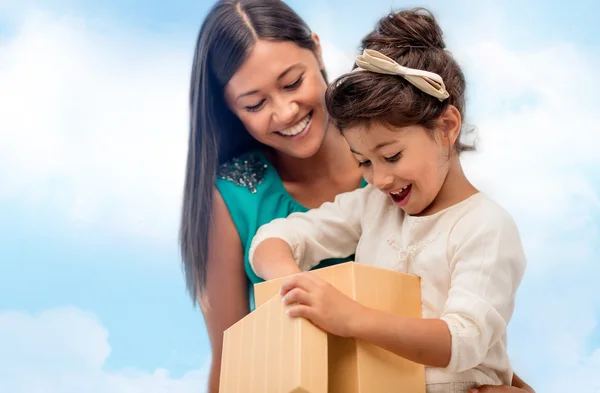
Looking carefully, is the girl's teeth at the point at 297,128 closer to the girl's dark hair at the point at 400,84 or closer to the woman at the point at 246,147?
the woman at the point at 246,147

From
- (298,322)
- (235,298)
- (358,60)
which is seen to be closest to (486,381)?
(298,322)

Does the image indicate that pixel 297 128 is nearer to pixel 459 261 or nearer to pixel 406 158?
pixel 406 158

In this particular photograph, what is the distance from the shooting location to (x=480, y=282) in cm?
144

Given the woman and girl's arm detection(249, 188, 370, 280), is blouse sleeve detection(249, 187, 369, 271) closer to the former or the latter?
girl's arm detection(249, 188, 370, 280)

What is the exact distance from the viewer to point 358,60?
1557mm

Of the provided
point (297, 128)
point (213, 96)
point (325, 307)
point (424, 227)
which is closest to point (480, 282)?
point (424, 227)

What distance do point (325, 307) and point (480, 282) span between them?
0.99 ft

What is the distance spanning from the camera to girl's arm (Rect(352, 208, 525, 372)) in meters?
1.36

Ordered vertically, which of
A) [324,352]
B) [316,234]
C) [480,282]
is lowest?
[324,352]

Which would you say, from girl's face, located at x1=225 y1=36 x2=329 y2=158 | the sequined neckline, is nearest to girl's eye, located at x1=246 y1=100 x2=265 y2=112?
girl's face, located at x1=225 y1=36 x2=329 y2=158

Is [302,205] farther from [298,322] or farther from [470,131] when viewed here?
[298,322]

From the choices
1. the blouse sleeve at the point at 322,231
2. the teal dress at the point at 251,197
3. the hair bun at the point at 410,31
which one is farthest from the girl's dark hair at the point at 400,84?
the teal dress at the point at 251,197

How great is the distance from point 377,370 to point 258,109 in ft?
2.73

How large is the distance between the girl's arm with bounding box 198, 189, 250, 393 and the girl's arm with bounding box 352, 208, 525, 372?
0.77 m
